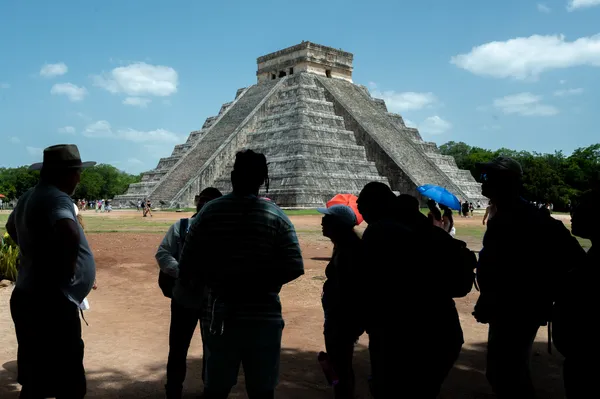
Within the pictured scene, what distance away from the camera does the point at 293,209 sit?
31141 mm

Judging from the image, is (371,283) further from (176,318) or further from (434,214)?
(434,214)

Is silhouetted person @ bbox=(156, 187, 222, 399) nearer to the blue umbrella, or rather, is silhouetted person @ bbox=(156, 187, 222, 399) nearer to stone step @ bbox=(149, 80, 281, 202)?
the blue umbrella

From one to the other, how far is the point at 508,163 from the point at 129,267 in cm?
895

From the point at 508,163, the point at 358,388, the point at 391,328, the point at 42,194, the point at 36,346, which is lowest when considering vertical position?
the point at 358,388

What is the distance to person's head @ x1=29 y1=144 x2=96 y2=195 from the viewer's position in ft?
11.6

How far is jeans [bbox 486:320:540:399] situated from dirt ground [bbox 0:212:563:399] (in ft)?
2.40

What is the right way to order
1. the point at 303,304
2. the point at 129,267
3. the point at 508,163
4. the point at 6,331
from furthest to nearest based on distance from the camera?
1. the point at 129,267
2. the point at 303,304
3. the point at 6,331
4. the point at 508,163

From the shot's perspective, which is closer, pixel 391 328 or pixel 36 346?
pixel 391 328

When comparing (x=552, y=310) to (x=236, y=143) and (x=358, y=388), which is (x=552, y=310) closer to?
(x=358, y=388)

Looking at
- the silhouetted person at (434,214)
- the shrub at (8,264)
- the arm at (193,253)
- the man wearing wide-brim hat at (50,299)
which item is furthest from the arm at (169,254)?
the shrub at (8,264)

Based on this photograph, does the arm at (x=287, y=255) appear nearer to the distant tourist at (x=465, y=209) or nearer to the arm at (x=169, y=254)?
the arm at (x=169, y=254)

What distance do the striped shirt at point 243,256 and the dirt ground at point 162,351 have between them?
784mm

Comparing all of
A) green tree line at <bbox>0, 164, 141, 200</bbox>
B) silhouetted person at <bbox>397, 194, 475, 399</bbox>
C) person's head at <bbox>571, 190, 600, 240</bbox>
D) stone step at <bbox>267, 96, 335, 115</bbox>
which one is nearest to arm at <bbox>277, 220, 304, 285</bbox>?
silhouetted person at <bbox>397, 194, 475, 399</bbox>

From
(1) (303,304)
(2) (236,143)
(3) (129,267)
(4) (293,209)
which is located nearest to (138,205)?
(2) (236,143)
